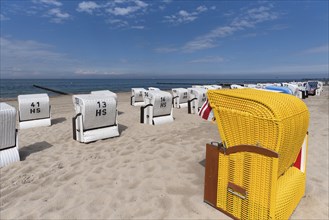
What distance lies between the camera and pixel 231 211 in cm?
342

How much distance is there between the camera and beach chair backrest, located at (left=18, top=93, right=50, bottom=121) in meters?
10.1

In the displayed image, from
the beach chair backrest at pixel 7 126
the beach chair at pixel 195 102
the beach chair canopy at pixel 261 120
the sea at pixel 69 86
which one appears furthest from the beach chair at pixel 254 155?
the sea at pixel 69 86

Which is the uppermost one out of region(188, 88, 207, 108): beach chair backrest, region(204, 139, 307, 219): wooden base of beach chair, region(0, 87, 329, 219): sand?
region(188, 88, 207, 108): beach chair backrest

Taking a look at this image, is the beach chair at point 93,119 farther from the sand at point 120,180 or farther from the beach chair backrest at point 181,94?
the beach chair backrest at point 181,94

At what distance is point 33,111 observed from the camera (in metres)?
10.4

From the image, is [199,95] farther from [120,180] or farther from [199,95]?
[120,180]

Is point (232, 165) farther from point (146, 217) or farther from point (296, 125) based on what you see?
point (146, 217)

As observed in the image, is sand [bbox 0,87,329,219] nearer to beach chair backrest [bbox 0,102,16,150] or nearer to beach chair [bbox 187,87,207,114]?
beach chair backrest [bbox 0,102,16,150]

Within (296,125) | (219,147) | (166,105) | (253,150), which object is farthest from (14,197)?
(166,105)

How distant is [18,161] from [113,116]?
3.32m

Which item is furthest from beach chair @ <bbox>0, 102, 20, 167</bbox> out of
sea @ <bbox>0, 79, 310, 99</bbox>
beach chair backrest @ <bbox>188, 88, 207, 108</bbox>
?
sea @ <bbox>0, 79, 310, 99</bbox>

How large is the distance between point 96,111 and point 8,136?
2.67m

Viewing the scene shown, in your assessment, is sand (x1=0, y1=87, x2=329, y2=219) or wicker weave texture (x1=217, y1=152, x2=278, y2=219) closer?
wicker weave texture (x1=217, y1=152, x2=278, y2=219)

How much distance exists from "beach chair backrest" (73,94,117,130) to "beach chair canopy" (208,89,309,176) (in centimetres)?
519
